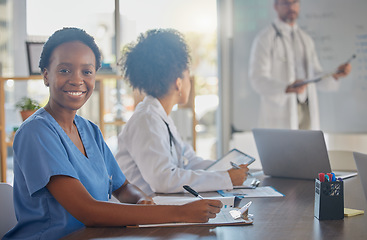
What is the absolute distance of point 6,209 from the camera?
165cm

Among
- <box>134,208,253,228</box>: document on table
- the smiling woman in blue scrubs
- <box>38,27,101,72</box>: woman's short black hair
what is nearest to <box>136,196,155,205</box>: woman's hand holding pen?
the smiling woman in blue scrubs

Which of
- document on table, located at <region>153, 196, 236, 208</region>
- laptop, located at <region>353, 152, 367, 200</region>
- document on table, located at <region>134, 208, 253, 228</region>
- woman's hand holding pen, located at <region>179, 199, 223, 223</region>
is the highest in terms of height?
laptop, located at <region>353, 152, 367, 200</region>

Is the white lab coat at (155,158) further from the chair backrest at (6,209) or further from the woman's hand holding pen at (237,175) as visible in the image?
the chair backrest at (6,209)

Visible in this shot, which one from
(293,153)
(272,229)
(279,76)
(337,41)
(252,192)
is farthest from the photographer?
(279,76)

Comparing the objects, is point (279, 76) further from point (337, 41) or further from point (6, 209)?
point (6, 209)

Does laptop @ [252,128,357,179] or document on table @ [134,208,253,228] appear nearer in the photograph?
document on table @ [134,208,253,228]

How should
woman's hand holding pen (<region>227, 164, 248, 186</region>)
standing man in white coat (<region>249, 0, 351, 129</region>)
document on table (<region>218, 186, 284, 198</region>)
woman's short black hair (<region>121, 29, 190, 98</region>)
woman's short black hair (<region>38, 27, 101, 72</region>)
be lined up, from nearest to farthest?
woman's short black hair (<region>38, 27, 101, 72</region>)
document on table (<region>218, 186, 284, 198</region>)
woman's hand holding pen (<region>227, 164, 248, 186</region>)
woman's short black hair (<region>121, 29, 190, 98</region>)
standing man in white coat (<region>249, 0, 351, 129</region>)

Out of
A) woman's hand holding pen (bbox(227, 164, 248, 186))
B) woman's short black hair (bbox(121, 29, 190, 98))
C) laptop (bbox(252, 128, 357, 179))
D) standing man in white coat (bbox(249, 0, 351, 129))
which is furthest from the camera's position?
standing man in white coat (bbox(249, 0, 351, 129))

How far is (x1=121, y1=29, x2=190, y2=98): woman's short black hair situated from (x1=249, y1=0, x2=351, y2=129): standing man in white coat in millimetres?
2192

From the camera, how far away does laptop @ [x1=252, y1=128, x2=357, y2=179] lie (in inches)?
83.0

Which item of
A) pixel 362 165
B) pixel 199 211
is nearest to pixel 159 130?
pixel 199 211

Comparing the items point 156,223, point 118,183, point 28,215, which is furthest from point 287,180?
point 28,215

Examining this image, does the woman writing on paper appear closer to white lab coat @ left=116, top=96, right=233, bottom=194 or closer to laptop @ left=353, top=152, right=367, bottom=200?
white lab coat @ left=116, top=96, right=233, bottom=194

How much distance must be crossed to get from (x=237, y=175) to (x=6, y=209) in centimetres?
89
